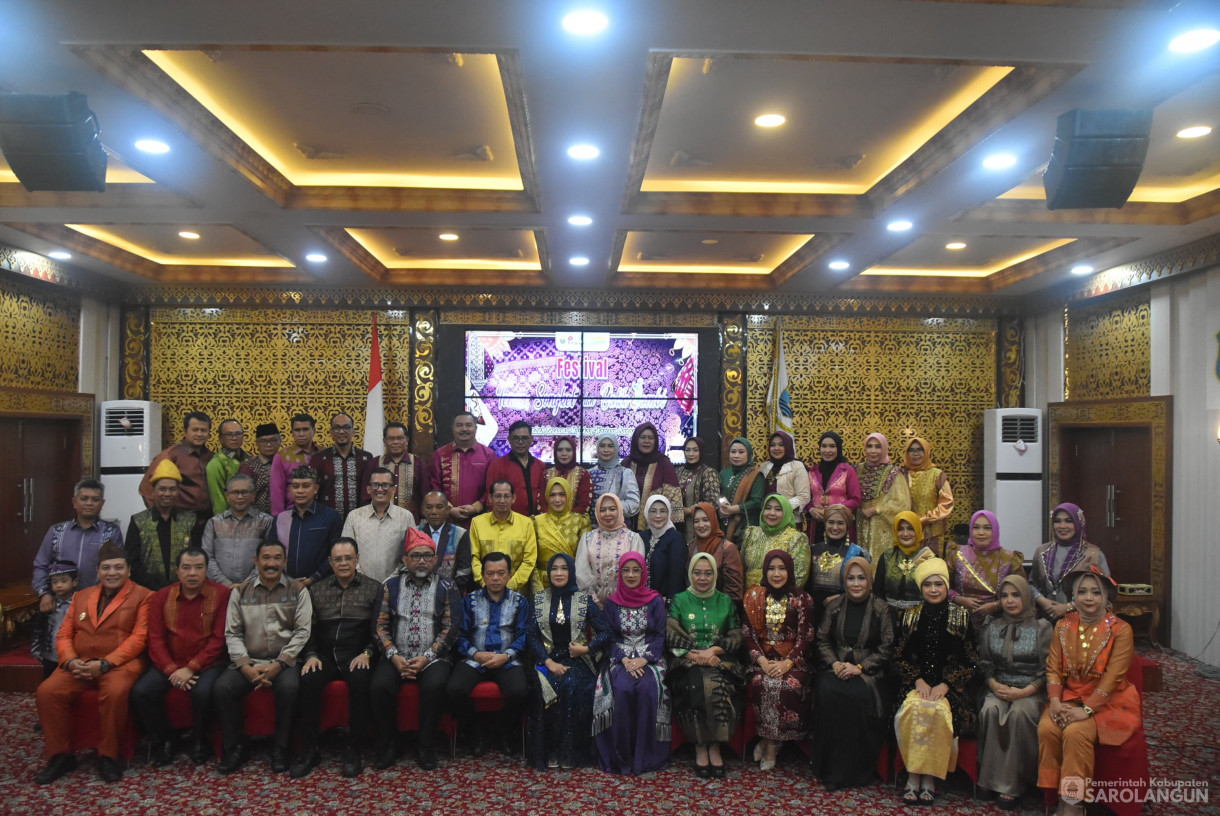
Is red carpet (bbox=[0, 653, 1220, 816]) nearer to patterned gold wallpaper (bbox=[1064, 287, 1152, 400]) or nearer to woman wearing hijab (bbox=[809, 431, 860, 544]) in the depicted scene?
woman wearing hijab (bbox=[809, 431, 860, 544])

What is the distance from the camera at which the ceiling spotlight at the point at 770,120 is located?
166 inches

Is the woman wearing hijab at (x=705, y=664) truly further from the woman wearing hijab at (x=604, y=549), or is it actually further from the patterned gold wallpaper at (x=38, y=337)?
the patterned gold wallpaper at (x=38, y=337)

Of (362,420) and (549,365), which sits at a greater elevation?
(549,365)

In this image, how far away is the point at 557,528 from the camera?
502cm

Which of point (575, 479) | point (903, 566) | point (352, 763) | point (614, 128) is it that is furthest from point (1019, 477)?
point (352, 763)

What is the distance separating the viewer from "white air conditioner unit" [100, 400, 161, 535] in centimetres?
735

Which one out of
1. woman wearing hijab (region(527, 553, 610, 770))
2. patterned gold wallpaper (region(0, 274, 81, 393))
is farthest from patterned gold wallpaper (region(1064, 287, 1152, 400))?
patterned gold wallpaper (region(0, 274, 81, 393))

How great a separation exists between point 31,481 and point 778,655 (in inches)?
247

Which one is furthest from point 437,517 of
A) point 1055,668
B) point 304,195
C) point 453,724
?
point 1055,668

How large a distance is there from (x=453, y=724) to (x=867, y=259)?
4.72 metres

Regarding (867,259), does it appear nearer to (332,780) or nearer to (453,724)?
(453,724)

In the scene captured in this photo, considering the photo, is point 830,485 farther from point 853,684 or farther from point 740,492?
point 853,684

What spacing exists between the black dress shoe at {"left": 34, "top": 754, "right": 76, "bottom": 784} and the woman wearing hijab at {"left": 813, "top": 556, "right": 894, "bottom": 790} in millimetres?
3608

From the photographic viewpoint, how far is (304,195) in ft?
17.3
